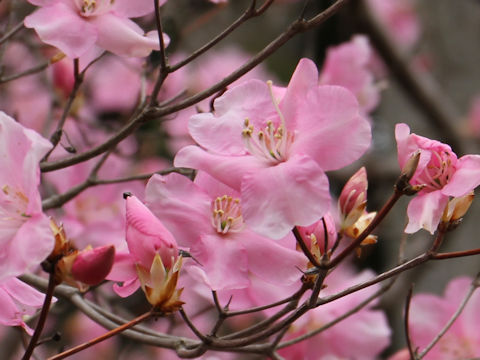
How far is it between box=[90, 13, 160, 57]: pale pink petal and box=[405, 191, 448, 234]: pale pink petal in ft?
0.90

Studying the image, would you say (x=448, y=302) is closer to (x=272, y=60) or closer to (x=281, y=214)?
(x=281, y=214)

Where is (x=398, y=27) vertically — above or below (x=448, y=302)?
above

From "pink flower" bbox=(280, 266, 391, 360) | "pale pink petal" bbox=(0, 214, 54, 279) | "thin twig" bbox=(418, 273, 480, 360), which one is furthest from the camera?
"pink flower" bbox=(280, 266, 391, 360)

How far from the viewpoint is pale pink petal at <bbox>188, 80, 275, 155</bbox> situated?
0.66m

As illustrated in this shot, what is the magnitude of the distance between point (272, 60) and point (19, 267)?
2.47m

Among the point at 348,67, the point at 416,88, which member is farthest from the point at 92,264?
the point at 416,88

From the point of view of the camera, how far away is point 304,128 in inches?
26.0

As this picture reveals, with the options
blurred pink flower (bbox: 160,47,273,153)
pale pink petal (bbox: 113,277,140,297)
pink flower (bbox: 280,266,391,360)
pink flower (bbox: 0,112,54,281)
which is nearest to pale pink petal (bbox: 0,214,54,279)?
pink flower (bbox: 0,112,54,281)

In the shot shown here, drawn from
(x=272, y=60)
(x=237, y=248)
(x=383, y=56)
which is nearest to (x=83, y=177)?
(x=237, y=248)

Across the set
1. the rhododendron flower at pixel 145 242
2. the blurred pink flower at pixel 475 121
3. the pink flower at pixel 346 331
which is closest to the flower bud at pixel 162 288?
the rhododendron flower at pixel 145 242

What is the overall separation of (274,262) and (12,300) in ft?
0.70

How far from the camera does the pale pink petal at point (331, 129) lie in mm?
639

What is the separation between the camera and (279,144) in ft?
2.19

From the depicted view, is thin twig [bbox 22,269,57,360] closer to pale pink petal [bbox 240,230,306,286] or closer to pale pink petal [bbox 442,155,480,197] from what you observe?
pale pink petal [bbox 240,230,306,286]
